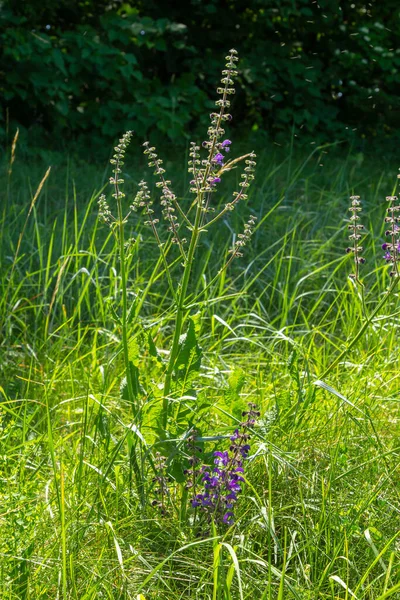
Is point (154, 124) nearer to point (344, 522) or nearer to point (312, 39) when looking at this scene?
point (312, 39)

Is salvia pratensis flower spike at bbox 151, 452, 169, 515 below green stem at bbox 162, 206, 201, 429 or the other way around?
below

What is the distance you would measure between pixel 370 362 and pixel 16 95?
13.0 ft

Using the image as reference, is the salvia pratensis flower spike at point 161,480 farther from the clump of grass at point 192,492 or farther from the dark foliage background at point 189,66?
the dark foliage background at point 189,66

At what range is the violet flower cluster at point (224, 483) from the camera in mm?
1638

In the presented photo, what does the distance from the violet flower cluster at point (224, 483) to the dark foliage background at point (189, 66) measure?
3.92 m

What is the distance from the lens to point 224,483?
164 cm

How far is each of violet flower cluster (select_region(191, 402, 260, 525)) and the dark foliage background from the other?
3925 millimetres

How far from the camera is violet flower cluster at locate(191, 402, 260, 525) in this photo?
5.37ft

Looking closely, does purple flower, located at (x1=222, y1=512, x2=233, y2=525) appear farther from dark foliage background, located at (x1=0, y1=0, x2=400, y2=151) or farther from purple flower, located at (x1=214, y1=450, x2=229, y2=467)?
dark foliage background, located at (x1=0, y1=0, x2=400, y2=151)

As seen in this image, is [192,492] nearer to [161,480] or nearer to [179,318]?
[161,480]

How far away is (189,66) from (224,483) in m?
4.73

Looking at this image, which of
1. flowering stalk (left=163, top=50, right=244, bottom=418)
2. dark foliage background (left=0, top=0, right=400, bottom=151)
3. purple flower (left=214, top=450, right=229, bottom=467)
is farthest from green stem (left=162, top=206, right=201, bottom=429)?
dark foliage background (left=0, top=0, right=400, bottom=151)

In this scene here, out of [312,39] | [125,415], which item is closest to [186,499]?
[125,415]

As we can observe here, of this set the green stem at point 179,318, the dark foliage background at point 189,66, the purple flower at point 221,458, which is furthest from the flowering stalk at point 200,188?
the dark foliage background at point 189,66
